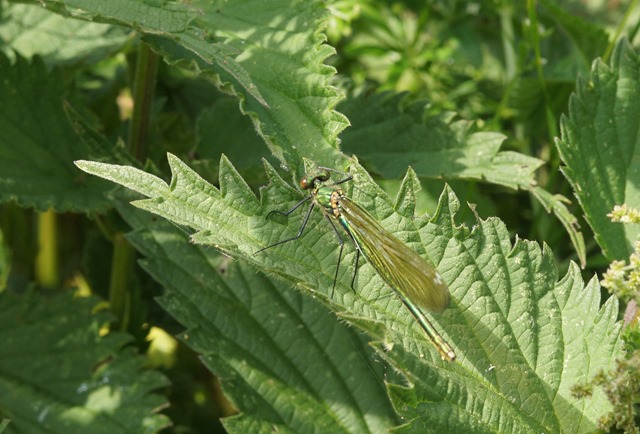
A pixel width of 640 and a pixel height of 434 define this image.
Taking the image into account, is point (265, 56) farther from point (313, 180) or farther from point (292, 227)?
point (292, 227)

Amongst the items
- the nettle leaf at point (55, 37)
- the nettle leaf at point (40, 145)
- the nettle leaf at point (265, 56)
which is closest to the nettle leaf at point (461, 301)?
the nettle leaf at point (265, 56)

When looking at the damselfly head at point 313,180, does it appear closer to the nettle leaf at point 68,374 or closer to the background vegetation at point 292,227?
the background vegetation at point 292,227

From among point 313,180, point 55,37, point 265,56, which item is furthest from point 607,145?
point 55,37

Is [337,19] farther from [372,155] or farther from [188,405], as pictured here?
[188,405]

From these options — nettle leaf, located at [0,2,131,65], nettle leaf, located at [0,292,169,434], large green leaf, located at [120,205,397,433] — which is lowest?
nettle leaf, located at [0,292,169,434]

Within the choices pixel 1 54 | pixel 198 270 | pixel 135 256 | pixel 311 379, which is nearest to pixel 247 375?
pixel 311 379

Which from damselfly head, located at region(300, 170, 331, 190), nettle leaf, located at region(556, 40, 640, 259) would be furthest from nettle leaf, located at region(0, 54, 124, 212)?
nettle leaf, located at region(556, 40, 640, 259)

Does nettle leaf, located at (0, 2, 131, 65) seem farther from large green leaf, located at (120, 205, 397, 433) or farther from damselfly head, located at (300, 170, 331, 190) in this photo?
damselfly head, located at (300, 170, 331, 190)
